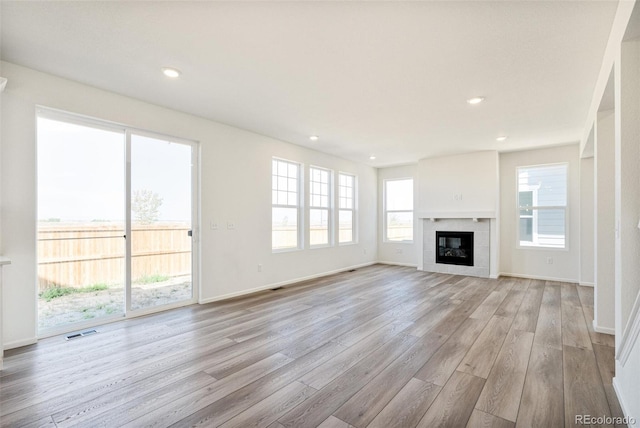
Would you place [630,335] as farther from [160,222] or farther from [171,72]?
[160,222]

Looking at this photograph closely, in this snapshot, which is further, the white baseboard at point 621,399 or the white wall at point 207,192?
the white wall at point 207,192

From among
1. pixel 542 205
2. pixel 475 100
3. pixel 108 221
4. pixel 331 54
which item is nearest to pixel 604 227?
pixel 475 100

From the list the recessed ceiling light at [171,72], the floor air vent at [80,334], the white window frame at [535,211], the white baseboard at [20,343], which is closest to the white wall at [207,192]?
the white baseboard at [20,343]

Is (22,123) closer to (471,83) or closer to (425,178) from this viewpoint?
(471,83)

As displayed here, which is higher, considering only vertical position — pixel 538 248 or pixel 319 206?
pixel 319 206

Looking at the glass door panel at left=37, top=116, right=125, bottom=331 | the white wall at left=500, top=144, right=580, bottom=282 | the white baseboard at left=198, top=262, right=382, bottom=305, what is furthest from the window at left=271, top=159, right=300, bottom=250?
the white wall at left=500, top=144, right=580, bottom=282

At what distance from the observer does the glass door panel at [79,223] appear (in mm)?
3029

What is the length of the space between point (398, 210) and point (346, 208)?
1.60 meters

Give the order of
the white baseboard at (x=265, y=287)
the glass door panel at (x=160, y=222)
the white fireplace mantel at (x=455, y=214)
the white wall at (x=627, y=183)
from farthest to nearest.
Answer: the white fireplace mantel at (x=455, y=214)
the white baseboard at (x=265, y=287)
the glass door panel at (x=160, y=222)
the white wall at (x=627, y=183)

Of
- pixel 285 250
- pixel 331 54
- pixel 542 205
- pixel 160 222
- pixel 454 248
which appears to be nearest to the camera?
pixel 331 54

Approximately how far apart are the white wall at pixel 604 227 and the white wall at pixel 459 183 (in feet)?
9.37

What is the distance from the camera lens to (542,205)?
5.82 meters

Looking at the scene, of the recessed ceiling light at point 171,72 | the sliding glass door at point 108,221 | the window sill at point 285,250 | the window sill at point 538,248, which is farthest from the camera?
the window sill at point 538,248

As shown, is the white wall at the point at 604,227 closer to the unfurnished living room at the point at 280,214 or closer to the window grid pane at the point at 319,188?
the unfurnished living room at the point at 280,214
